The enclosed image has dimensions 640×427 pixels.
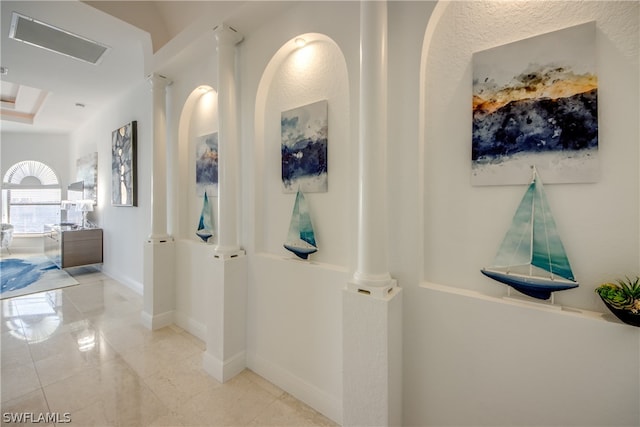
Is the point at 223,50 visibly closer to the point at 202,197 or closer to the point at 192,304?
the point at 202,197

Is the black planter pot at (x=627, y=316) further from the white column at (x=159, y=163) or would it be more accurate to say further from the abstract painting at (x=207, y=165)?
the white column at (x=159, y=163)

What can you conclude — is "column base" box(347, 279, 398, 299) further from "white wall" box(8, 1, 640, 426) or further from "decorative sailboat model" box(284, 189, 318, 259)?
"decorative sailboat model" box(284, 189, 318, 259)

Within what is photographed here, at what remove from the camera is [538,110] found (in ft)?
4.09

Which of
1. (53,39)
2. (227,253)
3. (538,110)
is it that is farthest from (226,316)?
(53,39)

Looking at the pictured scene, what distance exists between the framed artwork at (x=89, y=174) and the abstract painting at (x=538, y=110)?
6919mm

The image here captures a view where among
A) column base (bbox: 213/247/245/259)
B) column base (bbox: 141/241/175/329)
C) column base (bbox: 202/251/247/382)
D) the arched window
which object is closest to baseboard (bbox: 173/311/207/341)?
column base (bbox: 141/241/175/329)

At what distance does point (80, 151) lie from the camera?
6523 millimetres

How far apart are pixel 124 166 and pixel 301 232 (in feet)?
12.5

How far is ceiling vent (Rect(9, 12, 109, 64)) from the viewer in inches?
109

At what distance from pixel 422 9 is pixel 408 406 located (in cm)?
230

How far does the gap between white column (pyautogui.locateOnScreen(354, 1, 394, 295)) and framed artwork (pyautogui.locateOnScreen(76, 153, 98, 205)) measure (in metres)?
6.34

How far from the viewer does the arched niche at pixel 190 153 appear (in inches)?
119

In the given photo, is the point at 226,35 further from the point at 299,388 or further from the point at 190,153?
the point at 299,388

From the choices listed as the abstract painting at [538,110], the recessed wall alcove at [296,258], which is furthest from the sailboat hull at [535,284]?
the recessed wall alcove at [296,258]
